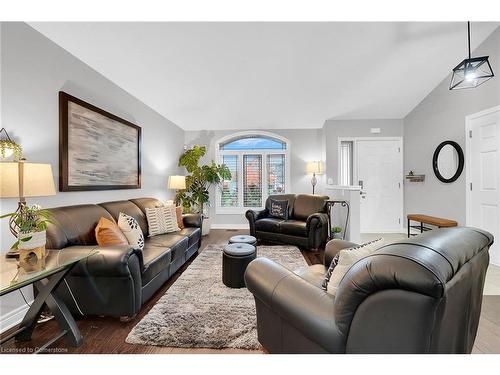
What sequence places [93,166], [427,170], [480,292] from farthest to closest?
[427,170] → [93,166] → [480,292]

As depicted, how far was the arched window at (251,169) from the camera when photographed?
5.59 metres

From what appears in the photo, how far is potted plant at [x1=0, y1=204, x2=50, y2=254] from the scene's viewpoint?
4.62 ft

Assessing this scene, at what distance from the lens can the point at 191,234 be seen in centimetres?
307

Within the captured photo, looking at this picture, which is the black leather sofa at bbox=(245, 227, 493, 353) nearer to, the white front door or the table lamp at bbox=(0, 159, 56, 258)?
the table lamp at bbox=(0, 159, 56, 258)

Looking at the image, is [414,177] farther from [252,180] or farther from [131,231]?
[131,231]

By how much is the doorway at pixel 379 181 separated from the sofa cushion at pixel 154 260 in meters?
4.23

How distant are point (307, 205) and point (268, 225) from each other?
84 centimetres

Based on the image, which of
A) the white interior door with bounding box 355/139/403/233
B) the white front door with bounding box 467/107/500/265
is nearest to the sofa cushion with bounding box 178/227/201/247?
the white interior door with bounding box 355/139/403/233

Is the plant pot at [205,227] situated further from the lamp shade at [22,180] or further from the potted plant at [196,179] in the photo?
the lamp shade at [22,180]

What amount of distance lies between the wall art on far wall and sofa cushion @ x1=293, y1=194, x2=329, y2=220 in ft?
9.36
